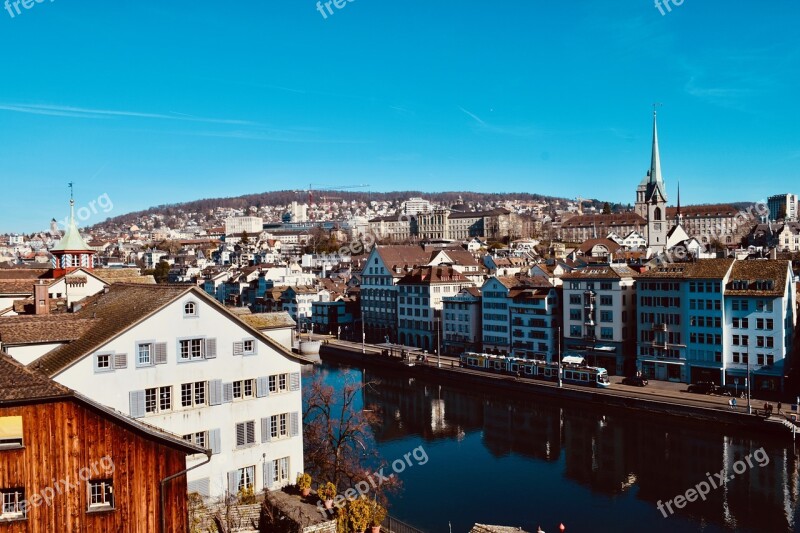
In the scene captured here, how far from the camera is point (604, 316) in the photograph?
7038cm

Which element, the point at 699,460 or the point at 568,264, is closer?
the point at 699,460

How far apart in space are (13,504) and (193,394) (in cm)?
1061

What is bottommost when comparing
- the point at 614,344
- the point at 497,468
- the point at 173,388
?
the point at 497,468

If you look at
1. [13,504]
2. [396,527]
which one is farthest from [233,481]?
[13,504]

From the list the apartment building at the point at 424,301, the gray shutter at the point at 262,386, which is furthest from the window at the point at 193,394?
the apartment building at the point at 424,301

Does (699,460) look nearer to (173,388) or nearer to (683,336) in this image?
(683,336)

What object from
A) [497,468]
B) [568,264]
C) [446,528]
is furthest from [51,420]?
[568,264]

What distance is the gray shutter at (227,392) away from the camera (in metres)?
25.9

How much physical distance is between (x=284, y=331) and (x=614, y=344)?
4763 cm

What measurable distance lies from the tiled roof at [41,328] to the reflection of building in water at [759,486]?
31654 mm

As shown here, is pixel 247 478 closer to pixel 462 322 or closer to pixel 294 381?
pixel 294 381

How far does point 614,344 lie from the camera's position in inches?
2734
